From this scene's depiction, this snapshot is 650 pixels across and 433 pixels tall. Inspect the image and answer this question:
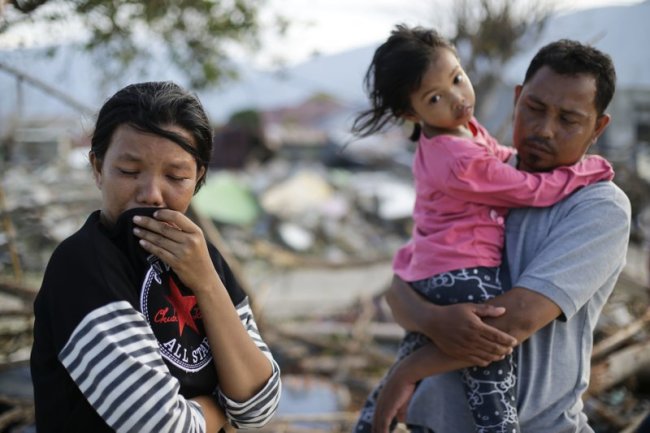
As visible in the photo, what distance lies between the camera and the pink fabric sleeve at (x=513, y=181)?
1.81 meters

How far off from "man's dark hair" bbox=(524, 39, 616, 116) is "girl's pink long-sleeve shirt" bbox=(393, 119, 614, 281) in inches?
7.6

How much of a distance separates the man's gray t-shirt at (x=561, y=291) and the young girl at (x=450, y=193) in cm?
5

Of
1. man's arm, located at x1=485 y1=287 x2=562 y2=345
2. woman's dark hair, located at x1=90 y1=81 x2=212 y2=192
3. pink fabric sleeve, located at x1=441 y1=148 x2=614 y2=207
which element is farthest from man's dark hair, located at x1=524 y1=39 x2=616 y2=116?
woman's dark hair, located at x1=90 y1=81 x2=212 y2=192

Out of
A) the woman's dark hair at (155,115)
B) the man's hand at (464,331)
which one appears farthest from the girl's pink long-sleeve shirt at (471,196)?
the woman's dark hair at (155,115)

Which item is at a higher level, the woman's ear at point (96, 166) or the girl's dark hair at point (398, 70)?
the girl's dark hair at point (398, 70)

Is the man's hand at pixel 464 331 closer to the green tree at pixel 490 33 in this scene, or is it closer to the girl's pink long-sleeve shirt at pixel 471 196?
the girl's pink long-sleeve shirt at pixel 471 196

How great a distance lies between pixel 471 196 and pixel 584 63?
0.49 meters

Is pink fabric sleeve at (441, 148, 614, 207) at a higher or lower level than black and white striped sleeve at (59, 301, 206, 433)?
higher

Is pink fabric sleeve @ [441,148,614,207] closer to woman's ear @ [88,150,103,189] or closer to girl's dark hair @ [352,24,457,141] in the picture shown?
girl's dark hair @ [352,24,457,141]

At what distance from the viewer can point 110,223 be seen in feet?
4.67

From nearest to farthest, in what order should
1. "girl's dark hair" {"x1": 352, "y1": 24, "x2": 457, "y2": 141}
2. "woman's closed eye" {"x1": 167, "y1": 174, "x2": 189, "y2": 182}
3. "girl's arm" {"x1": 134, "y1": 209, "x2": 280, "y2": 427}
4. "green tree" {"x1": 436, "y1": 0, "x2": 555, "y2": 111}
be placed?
1. "girl's arm" {"x1": 134, "y1": 209, "x2": 280, "y2": 427}
2. "woman's closed eye" {"x1": 167, "y1": 174, "x2": 189, "y2": 182}
3. "girl's dark hair" {"x1": 352, "y1": 24, "x2": 457, "y2": 141}
4. "green tree" {"x1": 436, "y1": 0, "x2": 555, "y2": 111}

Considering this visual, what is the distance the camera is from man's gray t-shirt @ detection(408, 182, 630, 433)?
66.5 inches

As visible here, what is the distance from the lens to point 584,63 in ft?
5.98

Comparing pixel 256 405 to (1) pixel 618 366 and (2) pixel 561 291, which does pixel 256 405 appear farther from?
(1) pixel 618 366
